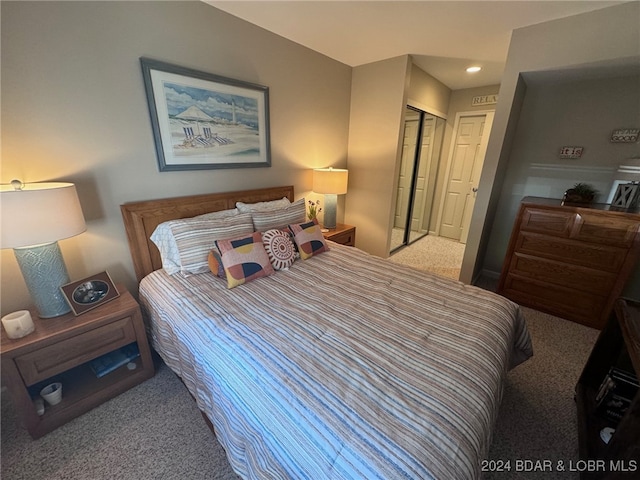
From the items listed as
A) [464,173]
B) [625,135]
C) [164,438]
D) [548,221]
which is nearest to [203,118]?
[164,438]

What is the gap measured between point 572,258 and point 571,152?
1.13 meters

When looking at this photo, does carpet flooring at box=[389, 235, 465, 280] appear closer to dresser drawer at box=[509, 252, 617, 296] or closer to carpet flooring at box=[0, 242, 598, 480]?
dresser drawer at box=[509, 252, 617, 296]

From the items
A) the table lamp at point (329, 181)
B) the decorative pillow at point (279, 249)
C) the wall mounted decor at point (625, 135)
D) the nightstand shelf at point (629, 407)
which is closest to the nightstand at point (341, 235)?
the table lamp at point (329, 181)

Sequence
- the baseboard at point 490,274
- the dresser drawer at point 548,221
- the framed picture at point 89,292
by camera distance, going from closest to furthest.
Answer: the framed picture at point 89,292
the dresser drawer at point 548,221
the baseboard at point 490,274

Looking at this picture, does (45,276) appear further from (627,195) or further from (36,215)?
(627,195)

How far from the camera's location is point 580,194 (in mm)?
2355

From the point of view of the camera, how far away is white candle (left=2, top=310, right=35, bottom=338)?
47.0 inches

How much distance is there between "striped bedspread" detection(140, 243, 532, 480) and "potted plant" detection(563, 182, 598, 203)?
1746 mm

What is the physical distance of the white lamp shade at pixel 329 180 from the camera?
8.91 ft

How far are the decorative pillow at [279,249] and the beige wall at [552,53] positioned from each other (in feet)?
6.58

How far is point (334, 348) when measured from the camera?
3.56ft

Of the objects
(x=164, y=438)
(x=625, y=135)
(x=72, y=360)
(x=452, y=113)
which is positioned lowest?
(x=164, y=438)

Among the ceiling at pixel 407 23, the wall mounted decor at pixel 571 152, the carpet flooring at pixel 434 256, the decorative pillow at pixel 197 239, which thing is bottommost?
the carpet flooring at pixel 434 256

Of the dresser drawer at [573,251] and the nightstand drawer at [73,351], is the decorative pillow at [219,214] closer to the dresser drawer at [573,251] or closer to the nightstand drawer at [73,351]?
the nightstand drawer at [73,351]
